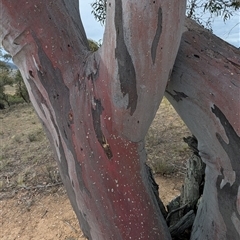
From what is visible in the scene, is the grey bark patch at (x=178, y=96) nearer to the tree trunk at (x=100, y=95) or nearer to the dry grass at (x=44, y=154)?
the tree trunk at (x=100, y=95)

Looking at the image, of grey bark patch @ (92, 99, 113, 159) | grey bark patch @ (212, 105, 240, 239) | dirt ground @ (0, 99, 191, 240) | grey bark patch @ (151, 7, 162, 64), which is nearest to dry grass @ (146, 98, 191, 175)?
dirt ground @ (0, 99, 191, 240)

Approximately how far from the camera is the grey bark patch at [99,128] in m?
0.94

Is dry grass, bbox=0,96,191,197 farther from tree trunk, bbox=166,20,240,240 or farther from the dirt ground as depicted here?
tree trunk, bbox=166,20,240,240

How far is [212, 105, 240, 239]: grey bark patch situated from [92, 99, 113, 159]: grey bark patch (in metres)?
0.32

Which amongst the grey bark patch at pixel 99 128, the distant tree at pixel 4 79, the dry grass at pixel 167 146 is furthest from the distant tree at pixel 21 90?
the grey bark patch at pixel 99 128

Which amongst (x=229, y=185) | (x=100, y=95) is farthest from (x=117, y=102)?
(x=229, y=185)

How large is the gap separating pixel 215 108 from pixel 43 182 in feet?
8.19

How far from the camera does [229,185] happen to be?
3.24ft

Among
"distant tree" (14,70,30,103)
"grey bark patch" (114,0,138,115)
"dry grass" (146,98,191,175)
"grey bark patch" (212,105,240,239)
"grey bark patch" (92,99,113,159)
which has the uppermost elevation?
"distant tree" (14,70,30,103)

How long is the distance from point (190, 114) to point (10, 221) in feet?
6.93

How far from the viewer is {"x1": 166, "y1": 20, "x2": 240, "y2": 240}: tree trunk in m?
0.94

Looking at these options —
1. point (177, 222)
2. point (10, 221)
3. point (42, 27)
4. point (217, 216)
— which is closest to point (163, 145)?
point (10, 221)

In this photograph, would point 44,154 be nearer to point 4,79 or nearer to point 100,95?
point 100,95

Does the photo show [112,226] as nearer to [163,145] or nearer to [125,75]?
[125,75]
